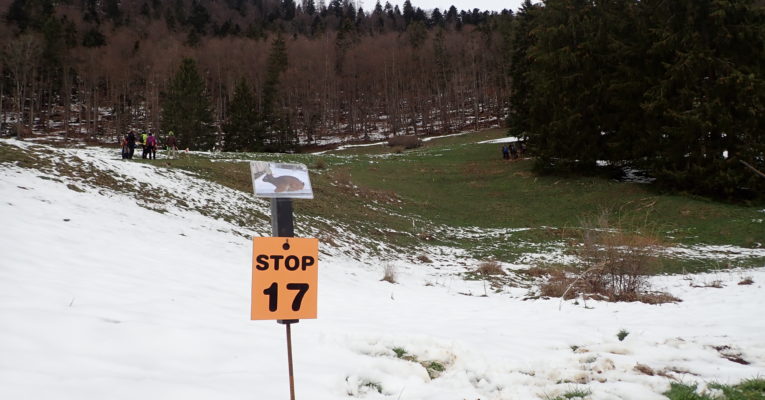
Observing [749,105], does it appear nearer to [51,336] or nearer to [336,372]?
[336,372]

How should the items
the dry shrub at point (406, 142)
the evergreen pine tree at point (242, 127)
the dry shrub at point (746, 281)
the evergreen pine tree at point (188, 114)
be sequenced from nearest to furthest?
the dry shrub at point (746, 281) < the evergreen pine tree at point (188, 114) < the evergreen pine tree at point (242, 127) < the dry shrub at point (406, 142)

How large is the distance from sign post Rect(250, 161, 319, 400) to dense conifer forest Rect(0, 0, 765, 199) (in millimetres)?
8040

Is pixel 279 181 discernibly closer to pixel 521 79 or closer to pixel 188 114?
pixel 521 79

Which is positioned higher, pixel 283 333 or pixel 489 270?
pixel 283 333

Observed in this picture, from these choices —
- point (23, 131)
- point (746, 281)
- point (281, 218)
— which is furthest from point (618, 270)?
point (23, 131)

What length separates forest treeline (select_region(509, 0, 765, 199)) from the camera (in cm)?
2383

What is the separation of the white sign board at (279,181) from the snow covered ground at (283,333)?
5.23 ft

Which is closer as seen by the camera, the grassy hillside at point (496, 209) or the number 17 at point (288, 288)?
the number 17 at point (288, 288)

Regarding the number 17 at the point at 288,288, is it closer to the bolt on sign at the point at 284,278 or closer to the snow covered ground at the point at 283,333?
the bolt on sign at the point at 284,278

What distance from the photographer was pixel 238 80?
7156 cm

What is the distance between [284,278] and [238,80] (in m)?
73.7

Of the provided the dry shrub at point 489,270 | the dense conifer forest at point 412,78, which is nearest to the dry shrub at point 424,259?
the dry shrub at point 489,270

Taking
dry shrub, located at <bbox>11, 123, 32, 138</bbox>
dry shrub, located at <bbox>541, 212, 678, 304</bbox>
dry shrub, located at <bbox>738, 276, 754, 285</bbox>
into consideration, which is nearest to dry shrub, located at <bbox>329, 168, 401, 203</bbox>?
dry shrub, located at <bbox>541, 212, 678, 304</bbox>

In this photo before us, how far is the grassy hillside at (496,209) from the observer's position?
18.6 metres
